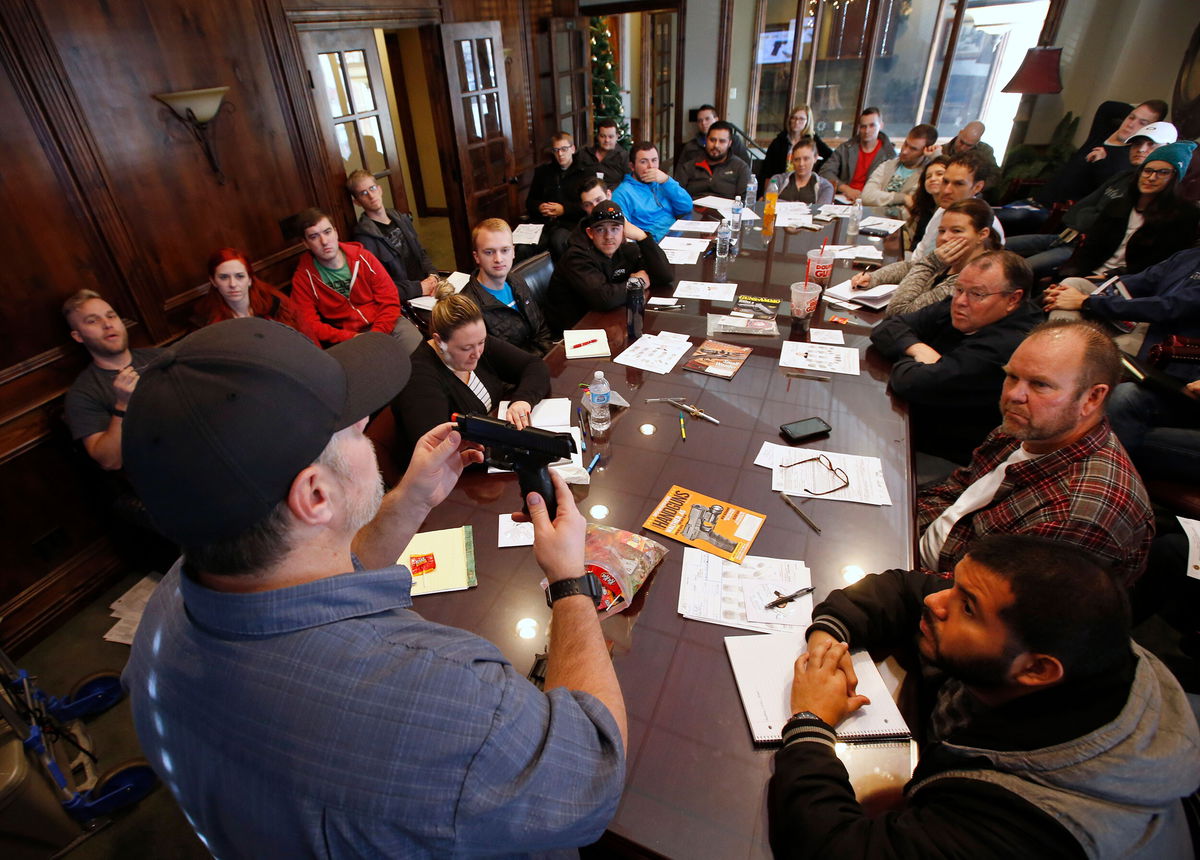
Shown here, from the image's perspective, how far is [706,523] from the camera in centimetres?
169

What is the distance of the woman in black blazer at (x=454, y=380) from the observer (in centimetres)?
208

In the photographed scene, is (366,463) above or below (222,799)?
A: above

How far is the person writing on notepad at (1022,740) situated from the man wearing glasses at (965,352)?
1.29 meters

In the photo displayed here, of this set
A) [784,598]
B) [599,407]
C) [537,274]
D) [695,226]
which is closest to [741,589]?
[784,598]

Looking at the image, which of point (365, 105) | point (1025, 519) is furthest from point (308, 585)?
point (365, 105)

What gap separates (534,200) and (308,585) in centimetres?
512

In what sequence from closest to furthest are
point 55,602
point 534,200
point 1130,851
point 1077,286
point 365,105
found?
point 1130,851 → point 55,602 → point 1077,286 → point 365,105 → point 534,200

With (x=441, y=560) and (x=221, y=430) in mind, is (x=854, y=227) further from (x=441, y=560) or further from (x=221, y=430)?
(x=221, y=430)

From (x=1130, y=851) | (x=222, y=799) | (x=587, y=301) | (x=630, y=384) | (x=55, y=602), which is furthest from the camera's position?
(x=587, y=301)

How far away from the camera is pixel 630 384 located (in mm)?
2416

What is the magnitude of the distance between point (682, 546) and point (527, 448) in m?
0.59

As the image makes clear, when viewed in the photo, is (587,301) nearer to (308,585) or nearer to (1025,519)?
(1025,519)

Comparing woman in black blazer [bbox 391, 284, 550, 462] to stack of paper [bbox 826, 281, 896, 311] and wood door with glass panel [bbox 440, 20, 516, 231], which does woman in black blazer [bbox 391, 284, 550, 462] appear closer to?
stack of paper [bbox 826, 281, 896, 311]

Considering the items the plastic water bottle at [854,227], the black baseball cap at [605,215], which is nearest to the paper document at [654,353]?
the black baseball cap at [605,215]
